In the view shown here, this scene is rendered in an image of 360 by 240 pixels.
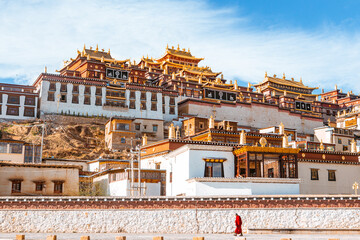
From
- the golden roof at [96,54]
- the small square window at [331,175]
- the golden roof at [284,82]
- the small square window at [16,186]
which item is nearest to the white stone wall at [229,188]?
the small square window at [331,175]

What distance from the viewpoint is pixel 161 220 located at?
89.9 ft

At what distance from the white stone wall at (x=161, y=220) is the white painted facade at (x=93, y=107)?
40.4m

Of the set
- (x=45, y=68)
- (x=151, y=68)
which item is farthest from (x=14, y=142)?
(x=151, y=68)

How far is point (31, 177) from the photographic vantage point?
36812 mm

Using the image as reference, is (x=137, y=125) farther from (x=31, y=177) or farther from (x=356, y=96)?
(x=356, y=96)

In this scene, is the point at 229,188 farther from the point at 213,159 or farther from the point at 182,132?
the point at 182,132

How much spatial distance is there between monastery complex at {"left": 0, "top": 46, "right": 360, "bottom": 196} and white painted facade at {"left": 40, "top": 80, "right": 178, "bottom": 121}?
0.48 feet

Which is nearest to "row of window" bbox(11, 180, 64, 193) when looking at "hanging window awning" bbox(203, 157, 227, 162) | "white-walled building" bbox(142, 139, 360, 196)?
"white-walled building" bbox(142, 139, 360, 196)

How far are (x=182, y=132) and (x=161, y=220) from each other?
3994 cm

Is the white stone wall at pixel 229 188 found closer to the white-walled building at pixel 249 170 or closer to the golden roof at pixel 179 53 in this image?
the white-walled building at pixel 249 170

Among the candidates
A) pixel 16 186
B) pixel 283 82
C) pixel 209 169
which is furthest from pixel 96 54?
pixel 209 169

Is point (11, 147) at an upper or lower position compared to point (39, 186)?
upper

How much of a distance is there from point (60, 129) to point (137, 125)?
33.1 feet

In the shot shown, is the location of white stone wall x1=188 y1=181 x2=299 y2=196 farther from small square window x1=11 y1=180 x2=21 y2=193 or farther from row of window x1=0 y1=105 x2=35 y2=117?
row of window x1=0 y1=105 x2=35 y2=117
